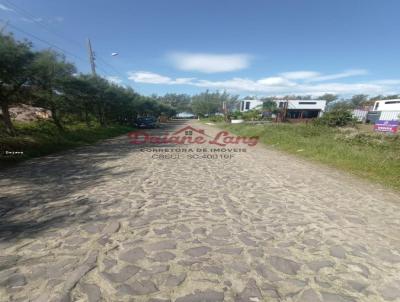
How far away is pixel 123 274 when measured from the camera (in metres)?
2.70

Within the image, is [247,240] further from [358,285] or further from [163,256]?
[358,285]

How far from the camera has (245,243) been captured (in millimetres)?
3430

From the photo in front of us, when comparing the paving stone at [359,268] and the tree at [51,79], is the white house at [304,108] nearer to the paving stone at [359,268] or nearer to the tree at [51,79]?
the tree at [51,79]

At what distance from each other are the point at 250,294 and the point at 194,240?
3.91ft

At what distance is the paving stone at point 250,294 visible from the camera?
2393 mm

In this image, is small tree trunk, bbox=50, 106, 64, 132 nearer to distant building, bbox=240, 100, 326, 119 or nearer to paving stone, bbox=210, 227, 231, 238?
paving stone, bbox=210, 227, 231, 238

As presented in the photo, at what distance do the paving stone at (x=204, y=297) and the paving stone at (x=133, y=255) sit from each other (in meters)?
0.87

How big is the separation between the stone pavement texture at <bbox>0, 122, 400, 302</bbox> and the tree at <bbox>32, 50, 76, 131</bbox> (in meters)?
6.38

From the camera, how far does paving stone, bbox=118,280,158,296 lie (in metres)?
2.43

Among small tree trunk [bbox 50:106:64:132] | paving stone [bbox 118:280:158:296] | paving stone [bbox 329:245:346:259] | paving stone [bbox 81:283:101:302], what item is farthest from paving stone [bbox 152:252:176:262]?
small tree trunk [bbox 50:106:64:132]

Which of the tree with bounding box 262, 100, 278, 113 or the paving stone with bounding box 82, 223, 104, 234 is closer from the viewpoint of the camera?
the paving stone with bounding box 82, 223, 104, 234

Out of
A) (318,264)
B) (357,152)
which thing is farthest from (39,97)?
(357,152)

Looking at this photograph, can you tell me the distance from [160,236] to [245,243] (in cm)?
128

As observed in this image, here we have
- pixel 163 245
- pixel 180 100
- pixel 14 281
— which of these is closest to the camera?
pixel 14 281
